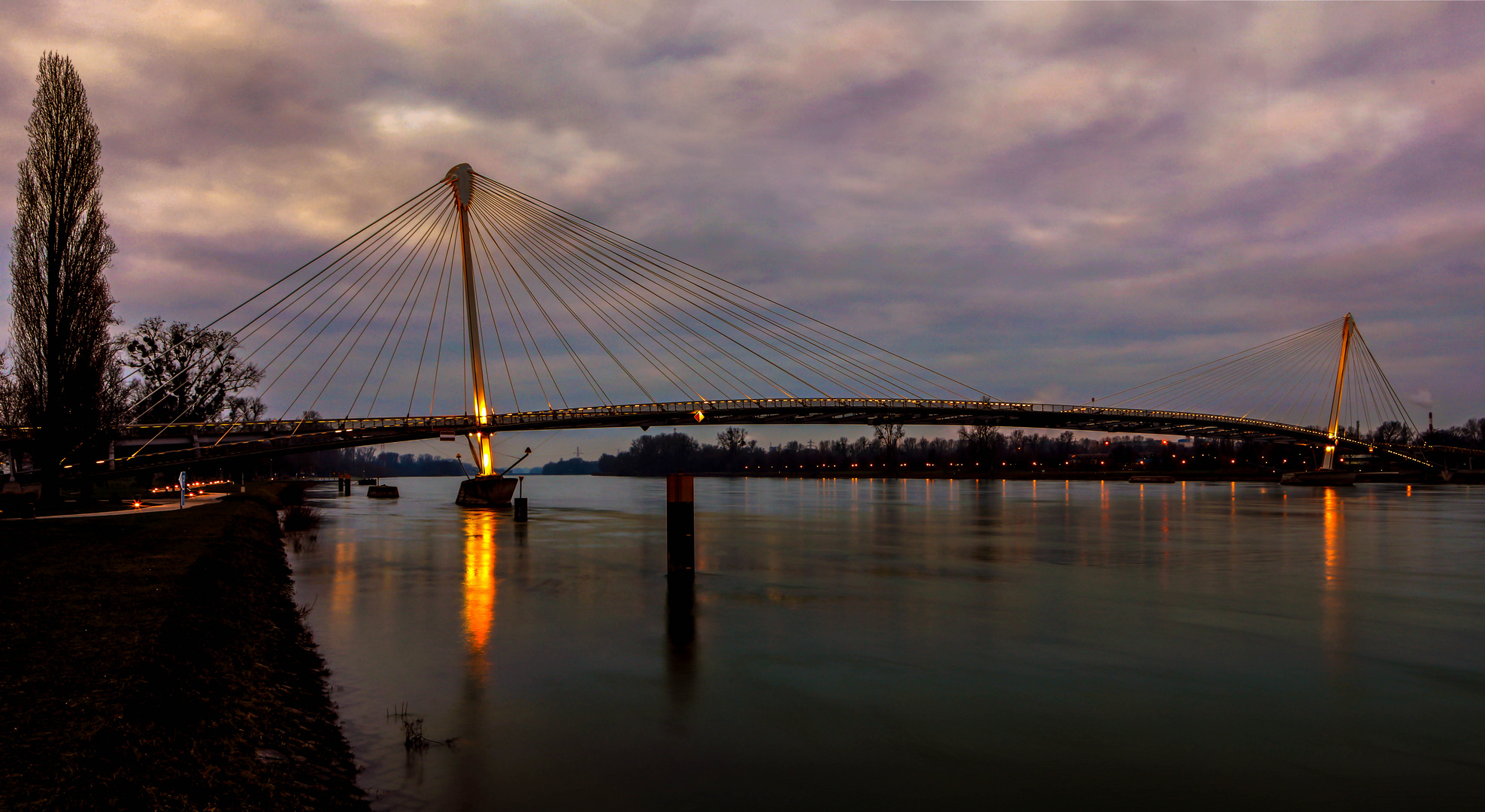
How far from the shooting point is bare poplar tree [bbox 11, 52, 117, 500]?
3058 cm

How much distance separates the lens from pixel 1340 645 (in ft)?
55.4

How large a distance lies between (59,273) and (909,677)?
33675mm

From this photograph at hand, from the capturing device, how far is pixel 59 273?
30875 millimetres

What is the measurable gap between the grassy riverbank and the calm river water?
0.88m

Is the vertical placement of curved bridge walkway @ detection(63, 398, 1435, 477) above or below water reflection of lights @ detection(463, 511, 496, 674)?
above

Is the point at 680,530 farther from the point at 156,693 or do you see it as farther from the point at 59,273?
the point at 59,273

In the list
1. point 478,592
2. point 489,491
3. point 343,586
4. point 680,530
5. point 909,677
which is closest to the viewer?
point 909,677

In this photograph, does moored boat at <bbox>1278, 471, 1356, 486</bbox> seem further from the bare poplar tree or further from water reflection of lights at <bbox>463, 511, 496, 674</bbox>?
the bare poplar tree

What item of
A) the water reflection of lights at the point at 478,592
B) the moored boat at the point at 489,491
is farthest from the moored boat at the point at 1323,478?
the water reflection of lights at the point at 478,592

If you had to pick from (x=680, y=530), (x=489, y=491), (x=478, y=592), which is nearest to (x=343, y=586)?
(x=478, y=592)

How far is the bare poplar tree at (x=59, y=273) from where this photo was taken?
100ft

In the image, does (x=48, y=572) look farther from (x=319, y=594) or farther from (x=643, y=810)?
(x=643, y=810)

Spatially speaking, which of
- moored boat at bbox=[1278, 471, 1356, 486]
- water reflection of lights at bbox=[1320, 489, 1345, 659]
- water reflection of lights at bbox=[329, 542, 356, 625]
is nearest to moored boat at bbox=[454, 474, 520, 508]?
water reflection of lights at bbox=[329, 542, 356, 625]

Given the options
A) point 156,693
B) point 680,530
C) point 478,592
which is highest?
point 156,693
